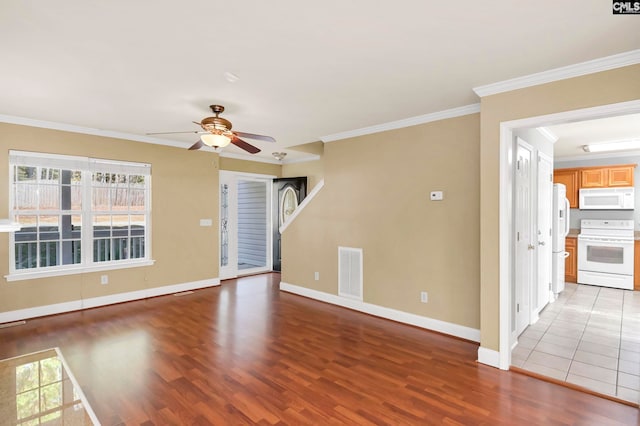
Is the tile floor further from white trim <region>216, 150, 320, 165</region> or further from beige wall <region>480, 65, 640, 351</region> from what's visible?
white trim <region>216, 150, 320, 165</region>

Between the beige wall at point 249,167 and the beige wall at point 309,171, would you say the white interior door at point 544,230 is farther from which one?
the beige wall at point 249,167

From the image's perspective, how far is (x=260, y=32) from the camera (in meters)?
2.19

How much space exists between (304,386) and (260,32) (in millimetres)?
2692

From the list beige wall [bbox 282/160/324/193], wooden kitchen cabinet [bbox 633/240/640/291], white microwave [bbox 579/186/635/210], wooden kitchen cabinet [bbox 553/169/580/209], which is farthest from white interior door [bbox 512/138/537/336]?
beige wall [bbox 282/160/324/193]

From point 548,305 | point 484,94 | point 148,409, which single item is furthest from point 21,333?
point 548,305

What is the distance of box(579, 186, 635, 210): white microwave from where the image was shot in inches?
237

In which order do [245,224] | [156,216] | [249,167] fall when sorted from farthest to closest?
[245,224]
[249,167]
[156,216]

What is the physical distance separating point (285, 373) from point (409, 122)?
3216 millimetres

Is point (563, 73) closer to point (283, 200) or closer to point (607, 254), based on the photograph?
point (607, 254)

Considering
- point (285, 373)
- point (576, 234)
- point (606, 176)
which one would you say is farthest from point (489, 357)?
point (606, 176)

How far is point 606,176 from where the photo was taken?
20.5ft

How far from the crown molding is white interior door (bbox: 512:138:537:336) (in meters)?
5.10

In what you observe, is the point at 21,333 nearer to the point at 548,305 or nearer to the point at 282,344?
the point at 282,344

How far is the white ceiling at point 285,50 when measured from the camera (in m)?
1.95
